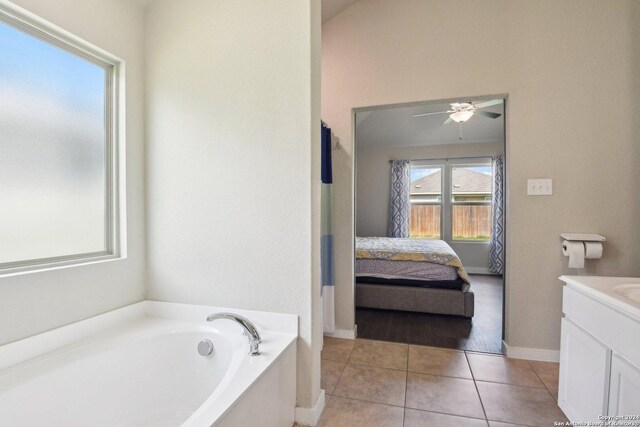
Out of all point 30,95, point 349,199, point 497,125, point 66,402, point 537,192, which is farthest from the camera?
point 497,125

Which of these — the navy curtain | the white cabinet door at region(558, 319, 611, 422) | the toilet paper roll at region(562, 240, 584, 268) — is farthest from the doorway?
the white cabinet door at region(558, 319, 611, 422)

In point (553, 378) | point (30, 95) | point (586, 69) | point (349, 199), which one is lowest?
point (553, 378)

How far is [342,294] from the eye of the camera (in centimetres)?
261

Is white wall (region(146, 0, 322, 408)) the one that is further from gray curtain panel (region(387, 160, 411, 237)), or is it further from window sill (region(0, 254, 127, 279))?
gray curtain panel (region(387, 160, 411, 237))

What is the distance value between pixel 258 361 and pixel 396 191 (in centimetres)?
477

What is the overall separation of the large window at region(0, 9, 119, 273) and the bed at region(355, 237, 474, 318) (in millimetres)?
2384

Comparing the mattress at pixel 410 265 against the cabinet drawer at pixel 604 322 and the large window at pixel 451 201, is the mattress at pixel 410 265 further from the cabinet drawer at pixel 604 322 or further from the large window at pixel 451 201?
the large window at pixel 451 201

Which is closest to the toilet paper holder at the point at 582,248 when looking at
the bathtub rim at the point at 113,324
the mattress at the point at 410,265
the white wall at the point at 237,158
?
the mattress at the point at 410,265

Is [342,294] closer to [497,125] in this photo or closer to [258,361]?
[258,361]

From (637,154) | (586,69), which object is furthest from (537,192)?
(586,69)

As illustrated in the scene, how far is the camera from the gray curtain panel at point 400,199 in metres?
5.52

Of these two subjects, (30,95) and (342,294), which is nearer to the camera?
(30,95)

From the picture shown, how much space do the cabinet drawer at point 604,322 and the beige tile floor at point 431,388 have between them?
620 millimetres

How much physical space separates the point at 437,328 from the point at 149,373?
241 cm
